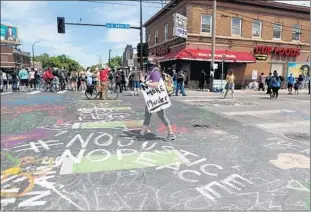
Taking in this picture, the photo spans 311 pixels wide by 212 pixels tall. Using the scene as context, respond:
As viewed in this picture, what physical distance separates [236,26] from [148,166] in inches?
933

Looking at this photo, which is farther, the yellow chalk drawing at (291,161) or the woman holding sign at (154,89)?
the woman holding sign at (154,89)

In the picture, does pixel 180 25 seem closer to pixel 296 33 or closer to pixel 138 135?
pixel 296 33

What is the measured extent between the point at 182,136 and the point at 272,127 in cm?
290

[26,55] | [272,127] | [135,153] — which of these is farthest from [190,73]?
[26,55]

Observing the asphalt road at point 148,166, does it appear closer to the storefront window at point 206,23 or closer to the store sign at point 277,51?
the storefront window at point 206,23

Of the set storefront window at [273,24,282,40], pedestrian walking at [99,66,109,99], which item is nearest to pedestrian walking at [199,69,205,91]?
storefront window at [273,24,282,40]

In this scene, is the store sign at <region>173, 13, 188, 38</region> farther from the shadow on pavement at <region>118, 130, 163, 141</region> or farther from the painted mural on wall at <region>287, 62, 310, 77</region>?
the shadow on pavement at <region>118, 130, 163, 141</region>

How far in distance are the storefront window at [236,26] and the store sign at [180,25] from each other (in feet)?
16.0

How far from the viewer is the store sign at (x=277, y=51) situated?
2673cm

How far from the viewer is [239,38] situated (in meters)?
25.8

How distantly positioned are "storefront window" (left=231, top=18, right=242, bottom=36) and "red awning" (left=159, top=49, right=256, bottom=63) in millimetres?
1861

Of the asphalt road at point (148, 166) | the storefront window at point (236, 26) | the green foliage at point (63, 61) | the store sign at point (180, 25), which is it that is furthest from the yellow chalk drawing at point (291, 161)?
the storefront window at point (236, 26)

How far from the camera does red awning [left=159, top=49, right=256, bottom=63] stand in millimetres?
22578

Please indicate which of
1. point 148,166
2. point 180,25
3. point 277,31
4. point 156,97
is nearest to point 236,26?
point 277,31
